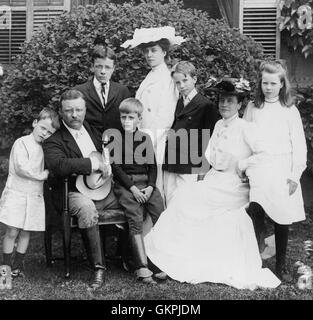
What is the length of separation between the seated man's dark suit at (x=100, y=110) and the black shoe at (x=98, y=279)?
1139mm

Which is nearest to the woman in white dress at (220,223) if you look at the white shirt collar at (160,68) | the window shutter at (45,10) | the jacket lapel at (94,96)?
the white shirt collar at (160,68)

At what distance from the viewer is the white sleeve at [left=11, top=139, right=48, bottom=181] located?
209 inches

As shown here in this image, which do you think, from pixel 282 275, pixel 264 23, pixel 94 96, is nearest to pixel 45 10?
pixel 264 23

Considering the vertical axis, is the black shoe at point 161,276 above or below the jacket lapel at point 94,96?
below

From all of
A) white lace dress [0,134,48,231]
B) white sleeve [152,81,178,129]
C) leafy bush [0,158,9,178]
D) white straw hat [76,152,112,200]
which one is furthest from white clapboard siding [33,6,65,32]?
white straw hat [76,152,112,200]

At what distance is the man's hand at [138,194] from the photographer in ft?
17.5

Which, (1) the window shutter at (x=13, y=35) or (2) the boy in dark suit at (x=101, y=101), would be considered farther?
(1) the window shutter at (x=13, y=35)

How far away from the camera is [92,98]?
5.67 m

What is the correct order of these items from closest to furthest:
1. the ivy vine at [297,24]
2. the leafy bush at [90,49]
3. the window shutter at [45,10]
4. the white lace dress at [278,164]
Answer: the white lace dress at [278,164]
the leafy bush at [90,49]
the ivy vine at [297,24]
the window shutter at [45,10]

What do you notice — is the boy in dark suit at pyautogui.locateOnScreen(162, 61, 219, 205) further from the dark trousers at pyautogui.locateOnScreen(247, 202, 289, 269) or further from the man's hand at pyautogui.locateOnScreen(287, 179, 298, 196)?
the man's hand at pyautogui.locateOnScreen(287, 179, 298, 196)

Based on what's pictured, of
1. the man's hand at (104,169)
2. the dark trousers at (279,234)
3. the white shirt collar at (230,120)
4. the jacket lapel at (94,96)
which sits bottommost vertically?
the dark trousers at (279,234)

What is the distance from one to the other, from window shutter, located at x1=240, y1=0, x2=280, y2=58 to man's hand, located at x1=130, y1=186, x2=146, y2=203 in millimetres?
3003

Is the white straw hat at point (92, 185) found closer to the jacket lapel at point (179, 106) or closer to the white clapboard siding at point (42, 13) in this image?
the jacket lapel at point (179, 106)
